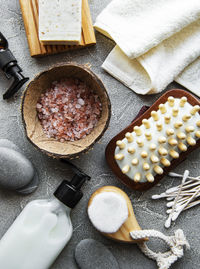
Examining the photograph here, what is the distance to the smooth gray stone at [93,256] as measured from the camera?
31.7 inches

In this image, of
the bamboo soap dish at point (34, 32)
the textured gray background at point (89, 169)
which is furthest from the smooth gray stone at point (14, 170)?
the bamboo soap dish at point (34, 32)

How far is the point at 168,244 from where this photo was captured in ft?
2.65

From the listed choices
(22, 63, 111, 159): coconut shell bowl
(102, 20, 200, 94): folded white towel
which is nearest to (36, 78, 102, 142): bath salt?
(22, 63, 111, 159): coconut shell bowl

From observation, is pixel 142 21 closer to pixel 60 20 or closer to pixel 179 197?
pixel 60 20

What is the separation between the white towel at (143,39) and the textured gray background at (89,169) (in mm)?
51

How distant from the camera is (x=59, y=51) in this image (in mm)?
852

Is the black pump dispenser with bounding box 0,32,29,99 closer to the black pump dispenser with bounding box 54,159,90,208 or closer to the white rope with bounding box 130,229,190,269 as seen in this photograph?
the black pump dispenser with bounding box 54,159,90,208

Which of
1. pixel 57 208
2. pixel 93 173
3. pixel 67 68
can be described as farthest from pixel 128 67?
pixel 57 208

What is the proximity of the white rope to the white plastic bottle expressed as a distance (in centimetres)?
18

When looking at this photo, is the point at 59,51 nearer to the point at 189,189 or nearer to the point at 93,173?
the point at 93,173

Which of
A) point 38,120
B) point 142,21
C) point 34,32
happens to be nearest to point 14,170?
point 38,120

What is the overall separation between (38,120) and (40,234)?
274 mm

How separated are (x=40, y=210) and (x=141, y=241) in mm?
268

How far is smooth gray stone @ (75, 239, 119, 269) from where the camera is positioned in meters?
0.81
